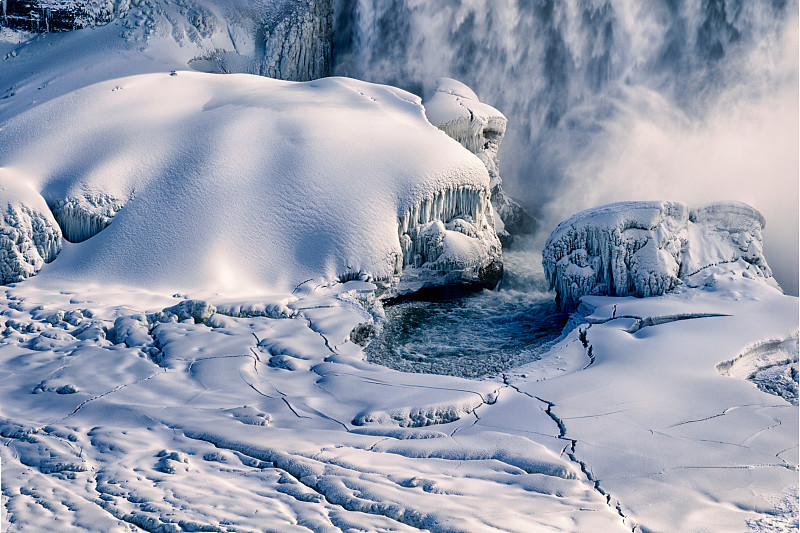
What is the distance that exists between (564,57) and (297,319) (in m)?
9.70

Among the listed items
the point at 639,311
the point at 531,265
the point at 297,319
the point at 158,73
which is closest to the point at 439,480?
the point at 297,319

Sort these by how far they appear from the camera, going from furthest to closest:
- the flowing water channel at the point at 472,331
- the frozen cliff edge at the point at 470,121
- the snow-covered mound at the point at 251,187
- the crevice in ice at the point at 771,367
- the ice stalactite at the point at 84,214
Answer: the frozen cliff edge at the point at 470,121 → the ice stalactite at the point at 84,214 → the snow-covered mound at the point at 251,187 → the flowing water channel at the point at 472,331 → the crevice in ice at the point at 771,367

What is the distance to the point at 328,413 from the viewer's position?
566 centimetres

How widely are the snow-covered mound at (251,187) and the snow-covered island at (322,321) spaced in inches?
1.6

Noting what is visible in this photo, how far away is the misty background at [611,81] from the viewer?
1332 centimetres

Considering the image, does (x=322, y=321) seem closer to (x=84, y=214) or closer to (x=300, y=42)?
(x=84, y=214)

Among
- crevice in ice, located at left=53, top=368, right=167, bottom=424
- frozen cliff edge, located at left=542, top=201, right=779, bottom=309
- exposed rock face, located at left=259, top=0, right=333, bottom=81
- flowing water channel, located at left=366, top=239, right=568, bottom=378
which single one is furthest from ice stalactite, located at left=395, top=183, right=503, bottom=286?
exposed rock face, located at left=259, top=0, right=333, bottom=81

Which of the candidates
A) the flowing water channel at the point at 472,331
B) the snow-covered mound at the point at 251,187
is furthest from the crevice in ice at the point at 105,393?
the flowing water channel at the point at 472,331

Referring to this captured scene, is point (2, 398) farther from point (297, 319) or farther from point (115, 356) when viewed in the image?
point (297, 319)

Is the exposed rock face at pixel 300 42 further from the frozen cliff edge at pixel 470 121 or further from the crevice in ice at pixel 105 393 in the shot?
the crevice in ice at pixel 105 393

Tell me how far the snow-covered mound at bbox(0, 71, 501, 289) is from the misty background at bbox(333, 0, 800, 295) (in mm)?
3678

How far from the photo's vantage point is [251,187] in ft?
29.6

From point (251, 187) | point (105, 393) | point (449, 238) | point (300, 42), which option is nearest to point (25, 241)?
point (251, 187)

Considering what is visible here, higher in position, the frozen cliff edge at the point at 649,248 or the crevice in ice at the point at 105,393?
the frozen cliff edge at the point at 649,248
